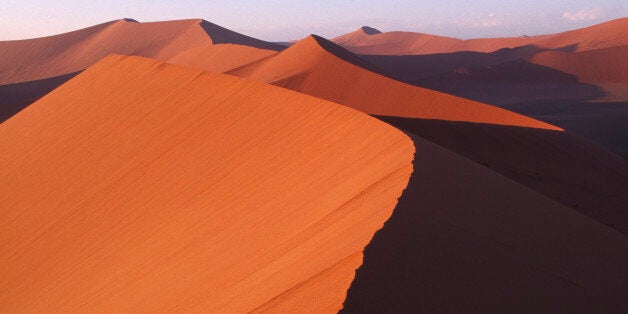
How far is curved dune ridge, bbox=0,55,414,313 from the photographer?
4160 mm

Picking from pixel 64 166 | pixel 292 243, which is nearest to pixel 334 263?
pixel 292 243

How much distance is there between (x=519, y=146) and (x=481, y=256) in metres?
8.83

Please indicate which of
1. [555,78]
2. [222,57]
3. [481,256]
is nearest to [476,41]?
[555,78]

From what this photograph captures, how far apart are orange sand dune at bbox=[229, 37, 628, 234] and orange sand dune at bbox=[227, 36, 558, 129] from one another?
0.10ft

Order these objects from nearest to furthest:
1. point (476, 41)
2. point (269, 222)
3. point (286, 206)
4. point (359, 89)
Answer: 1. point (269, 222)
2. point (286, 206)
3. point (359, 89)
4. point (476, 41)

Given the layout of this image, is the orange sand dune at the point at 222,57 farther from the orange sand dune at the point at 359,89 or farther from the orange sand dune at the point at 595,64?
the orange sand dune at the point at 595,64

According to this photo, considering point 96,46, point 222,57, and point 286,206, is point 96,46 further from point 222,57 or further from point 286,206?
point 286,206

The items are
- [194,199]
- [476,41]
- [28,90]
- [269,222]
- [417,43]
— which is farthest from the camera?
[417,43]

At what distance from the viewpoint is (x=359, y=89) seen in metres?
19.3

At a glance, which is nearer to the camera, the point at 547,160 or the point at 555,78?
the point at 547,160

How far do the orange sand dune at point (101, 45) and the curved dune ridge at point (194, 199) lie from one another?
40.3 meters

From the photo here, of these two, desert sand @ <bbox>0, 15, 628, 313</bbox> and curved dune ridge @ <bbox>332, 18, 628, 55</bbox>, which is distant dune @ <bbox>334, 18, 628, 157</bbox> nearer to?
curved dune ridge @ <bbox>332, 18, 628, 55</bbox>

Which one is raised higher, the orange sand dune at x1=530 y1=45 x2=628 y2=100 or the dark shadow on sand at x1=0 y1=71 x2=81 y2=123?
the dark shadow on sand at x1=0 y1=71 x2=81 y2=123

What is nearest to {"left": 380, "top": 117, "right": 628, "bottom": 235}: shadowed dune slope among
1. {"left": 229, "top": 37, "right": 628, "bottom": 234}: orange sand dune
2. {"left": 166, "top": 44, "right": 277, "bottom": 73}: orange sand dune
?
{"left": 229, "top": 37, "right": 628, "bottom": 234}: orange sand dune
